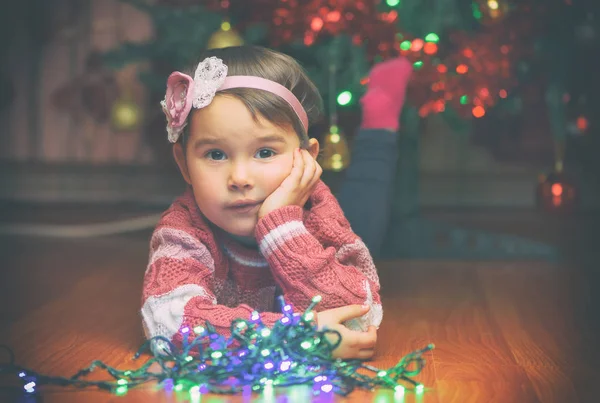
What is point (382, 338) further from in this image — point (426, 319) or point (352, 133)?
point (352, 133)

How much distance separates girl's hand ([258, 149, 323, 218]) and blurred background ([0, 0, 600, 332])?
24.7 inches

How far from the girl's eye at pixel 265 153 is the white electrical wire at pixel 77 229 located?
4.02 feet

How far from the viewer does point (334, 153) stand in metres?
1.90

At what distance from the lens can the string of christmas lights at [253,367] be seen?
3.57ft

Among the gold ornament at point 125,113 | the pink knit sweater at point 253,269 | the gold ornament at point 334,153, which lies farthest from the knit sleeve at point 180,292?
the gold ornament at point 125,113

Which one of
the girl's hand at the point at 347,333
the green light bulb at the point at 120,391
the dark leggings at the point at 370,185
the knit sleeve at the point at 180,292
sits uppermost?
the dark leggings at the point at 370,185

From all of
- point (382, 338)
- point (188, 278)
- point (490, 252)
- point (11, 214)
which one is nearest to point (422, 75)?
point (490, 252)

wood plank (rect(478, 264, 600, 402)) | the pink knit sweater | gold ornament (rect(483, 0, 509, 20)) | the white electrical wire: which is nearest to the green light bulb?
the pink knit sweater

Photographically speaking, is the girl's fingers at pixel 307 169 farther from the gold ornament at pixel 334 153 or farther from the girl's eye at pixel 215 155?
the gold ornament at pixel 334 153

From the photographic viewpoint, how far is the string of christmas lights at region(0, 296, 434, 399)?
109 centimetres

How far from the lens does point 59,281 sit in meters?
1.80

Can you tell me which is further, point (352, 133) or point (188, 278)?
point (352, 133)

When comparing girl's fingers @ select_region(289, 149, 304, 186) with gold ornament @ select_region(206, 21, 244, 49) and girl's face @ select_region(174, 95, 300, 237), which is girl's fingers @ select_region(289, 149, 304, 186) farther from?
gold ornament @ select_region(206, 21, 244, 49)

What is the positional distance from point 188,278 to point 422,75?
34.1 inches
